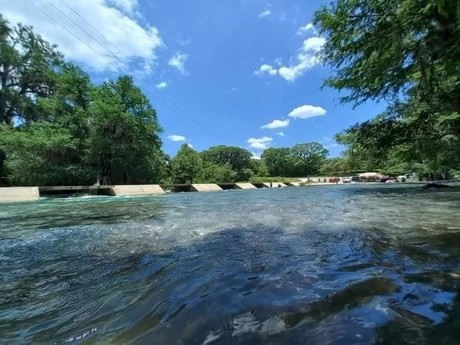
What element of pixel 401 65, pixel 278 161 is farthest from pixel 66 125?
pixel 278 161

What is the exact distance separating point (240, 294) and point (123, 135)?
1080 inches

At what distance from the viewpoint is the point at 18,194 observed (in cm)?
1778

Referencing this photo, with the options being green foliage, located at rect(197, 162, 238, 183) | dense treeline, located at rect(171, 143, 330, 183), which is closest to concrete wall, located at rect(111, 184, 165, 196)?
green foliage, located at rect(197, 162, 238, 183)

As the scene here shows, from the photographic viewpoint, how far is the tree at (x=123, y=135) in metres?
26.7

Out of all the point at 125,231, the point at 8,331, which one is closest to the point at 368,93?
the point at 125,231

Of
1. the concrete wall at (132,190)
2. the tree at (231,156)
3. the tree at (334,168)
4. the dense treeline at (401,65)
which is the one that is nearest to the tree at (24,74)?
the concrete wall at (132,190)

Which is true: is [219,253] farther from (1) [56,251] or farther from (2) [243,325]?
(1) [56,251]

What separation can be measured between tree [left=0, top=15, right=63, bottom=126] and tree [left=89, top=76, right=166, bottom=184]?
22.3ft

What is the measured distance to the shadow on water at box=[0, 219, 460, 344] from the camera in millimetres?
1971

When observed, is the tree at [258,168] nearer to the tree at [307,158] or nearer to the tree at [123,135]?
the tree at [307,158]

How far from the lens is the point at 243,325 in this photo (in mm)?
2062

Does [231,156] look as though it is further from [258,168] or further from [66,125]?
[66,125]

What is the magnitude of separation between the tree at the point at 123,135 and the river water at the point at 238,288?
23017 mm

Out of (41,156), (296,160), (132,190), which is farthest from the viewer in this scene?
(296,160)
